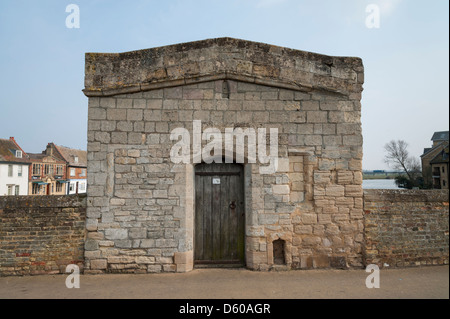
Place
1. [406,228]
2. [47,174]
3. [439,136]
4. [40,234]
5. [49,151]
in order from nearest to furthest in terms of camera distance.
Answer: [40,234]
[406,228]
[47,174]
[49,151]
[439,136]

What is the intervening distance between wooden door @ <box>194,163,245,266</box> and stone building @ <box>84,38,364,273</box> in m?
0.03

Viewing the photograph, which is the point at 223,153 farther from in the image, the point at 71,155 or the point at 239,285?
the point at 71,155

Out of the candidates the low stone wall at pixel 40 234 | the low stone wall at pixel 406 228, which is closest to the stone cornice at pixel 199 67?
the low stone wall at pixel 40 234

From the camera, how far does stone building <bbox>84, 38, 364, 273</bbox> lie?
4.83 meters

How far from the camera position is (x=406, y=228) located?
516 cm

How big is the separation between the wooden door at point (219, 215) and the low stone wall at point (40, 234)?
2.19 m

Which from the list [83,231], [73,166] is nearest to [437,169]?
[83,231]

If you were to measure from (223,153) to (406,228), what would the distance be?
155 inches

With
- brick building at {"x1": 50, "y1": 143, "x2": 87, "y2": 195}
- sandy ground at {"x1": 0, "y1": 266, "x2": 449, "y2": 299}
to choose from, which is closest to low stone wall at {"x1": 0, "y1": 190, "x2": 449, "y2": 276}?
sandy ground at {"x1": 0, "y1": 266, "x2": 449, "y2": 299}

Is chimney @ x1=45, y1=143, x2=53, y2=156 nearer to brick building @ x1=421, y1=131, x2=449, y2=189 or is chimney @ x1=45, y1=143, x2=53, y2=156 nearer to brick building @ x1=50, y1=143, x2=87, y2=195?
brick building @ x1=50, y1=143, x2=87, y2=195

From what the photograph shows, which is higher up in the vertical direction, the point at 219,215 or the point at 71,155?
the point at 71,155

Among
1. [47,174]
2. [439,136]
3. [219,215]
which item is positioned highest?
[439,136]
